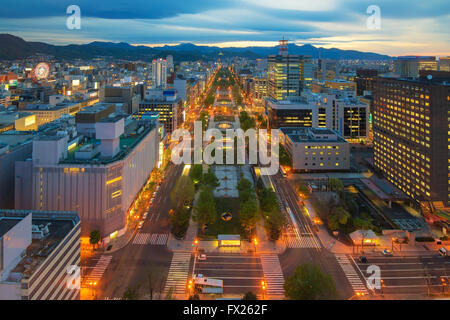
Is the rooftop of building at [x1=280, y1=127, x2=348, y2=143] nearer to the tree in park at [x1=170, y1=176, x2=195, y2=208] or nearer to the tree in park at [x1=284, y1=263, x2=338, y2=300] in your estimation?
the tree in park at [x1=170, y1=176, x2=195, y2=208]

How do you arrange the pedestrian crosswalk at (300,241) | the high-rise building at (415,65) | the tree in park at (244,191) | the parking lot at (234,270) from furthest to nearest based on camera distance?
the high-rise building at (415,65), the tree in park at (244,191), the pedestrian crosswalk at (300,241), the parking lot at (234,270)

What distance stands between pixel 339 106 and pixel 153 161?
73.7ft

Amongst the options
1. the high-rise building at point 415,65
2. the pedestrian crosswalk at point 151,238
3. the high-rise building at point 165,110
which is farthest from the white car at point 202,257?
the high-rise building at point 415,65

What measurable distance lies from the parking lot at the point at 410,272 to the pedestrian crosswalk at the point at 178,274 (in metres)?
7.17

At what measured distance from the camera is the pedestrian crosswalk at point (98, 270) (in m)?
12.9

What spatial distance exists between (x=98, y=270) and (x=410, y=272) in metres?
12.8

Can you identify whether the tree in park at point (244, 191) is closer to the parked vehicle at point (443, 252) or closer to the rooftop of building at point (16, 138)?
the parked vehicle at point (443, 252)

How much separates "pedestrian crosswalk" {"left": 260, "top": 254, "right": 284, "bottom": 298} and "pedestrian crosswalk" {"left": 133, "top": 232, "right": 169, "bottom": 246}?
4.91 metres

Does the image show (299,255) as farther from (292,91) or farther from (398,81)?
(292,91)

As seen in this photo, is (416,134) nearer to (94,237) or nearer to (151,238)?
(151,238)

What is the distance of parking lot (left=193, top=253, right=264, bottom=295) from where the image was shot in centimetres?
1261

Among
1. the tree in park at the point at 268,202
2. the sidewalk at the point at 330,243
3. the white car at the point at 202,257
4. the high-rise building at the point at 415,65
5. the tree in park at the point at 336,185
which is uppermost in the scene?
the high-rise building at the point at 415,65

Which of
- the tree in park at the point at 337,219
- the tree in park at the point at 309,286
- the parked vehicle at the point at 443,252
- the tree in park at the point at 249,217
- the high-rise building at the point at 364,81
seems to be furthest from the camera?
the high-rise building at the point at 364,81

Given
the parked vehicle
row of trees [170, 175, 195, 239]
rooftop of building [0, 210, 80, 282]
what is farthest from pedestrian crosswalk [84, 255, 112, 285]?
the parked vehicle
